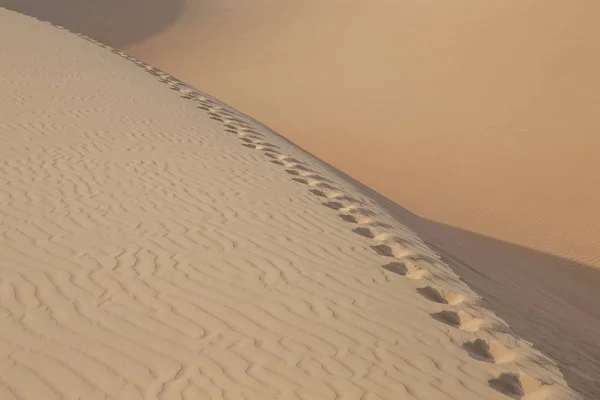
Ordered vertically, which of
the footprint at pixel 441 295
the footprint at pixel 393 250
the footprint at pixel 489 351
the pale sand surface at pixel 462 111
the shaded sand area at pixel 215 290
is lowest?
the shaded sand area at pixel 215 290

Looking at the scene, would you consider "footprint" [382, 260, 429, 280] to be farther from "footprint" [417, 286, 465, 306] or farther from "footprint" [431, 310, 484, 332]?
"footprint" [431, 310, 484, 332]

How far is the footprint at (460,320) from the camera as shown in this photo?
4855mm

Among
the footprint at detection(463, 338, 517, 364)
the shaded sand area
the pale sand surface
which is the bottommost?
the shaded sand area

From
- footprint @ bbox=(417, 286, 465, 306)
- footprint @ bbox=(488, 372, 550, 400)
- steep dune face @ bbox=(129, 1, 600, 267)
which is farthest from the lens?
steep dune face @ bbox=(129, 1, 600, 267)

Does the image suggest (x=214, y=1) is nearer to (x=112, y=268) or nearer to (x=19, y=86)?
(x=19, y=86)

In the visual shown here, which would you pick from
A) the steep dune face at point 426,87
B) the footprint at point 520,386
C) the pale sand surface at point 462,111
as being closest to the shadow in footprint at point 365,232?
the pale sand surface at point 462,111

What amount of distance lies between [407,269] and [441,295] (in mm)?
486

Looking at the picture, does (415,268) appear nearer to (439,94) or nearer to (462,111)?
(462,111)

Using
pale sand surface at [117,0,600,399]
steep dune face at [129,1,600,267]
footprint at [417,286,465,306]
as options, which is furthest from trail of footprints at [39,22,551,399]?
steep dune face at [129,1,600,267]

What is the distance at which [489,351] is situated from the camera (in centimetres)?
460

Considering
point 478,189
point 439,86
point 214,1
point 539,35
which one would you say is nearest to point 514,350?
point 478,189

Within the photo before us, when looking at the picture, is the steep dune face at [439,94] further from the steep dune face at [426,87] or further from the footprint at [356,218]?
the footprint at [356,218]

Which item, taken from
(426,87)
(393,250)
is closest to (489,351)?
(393,250)

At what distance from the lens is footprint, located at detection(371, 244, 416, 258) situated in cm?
612
